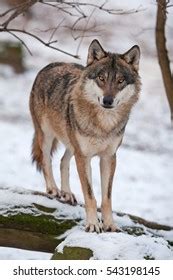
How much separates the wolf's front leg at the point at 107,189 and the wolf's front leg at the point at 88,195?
0.60ft

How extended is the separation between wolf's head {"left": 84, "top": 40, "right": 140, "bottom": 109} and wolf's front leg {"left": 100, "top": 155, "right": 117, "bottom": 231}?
681 millimetres

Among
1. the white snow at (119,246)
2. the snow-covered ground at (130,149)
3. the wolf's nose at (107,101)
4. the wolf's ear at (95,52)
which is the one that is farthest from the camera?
the snow-covered ground at (130,149)

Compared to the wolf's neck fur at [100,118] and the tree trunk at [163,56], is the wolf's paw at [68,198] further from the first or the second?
the tree trunk at [163,56]

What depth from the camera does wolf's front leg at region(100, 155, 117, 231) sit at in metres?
7.07

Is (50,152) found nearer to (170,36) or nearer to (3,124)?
(3,124)

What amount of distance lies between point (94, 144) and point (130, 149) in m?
8.40

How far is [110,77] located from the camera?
6.79 metres

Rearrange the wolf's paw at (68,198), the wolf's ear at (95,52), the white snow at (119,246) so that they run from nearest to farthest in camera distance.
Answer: the white snow at (119,246), the wolf's ear at (95,52), the wolf's paw at (68,198)

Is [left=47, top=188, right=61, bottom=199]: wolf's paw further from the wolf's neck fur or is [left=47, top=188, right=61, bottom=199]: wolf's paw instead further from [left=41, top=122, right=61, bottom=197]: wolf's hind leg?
the wolf's neck fur

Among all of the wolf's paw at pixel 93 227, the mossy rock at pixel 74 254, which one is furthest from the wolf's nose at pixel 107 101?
the mossy rock at pixel 74 254

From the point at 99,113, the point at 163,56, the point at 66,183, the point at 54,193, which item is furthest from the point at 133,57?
the point at 54,193

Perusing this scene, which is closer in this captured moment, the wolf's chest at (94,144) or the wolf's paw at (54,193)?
the wolf's chest at (94,144)

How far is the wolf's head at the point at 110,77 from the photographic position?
22.1 feet

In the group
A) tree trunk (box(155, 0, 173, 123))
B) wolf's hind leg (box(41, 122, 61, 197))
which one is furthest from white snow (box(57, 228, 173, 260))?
tree trunk (box(155, 0, 173, 123))
